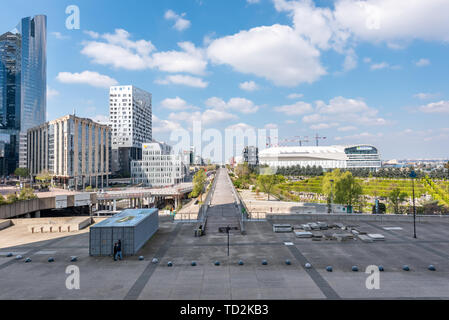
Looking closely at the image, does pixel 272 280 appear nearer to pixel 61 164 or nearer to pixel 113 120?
pixel 61 164

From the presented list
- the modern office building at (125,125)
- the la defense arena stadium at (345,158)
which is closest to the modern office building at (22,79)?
the modern office building at (125,125)

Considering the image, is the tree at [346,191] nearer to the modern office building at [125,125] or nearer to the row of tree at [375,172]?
the row of tree at [375,172]

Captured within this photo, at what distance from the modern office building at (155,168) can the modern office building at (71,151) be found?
1262cm

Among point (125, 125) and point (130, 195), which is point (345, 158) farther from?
point (130, 195)

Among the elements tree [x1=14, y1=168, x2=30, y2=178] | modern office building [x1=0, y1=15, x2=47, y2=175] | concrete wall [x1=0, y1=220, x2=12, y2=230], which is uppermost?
modern office building [x1=0, y1=15, x2=47, y2=175]

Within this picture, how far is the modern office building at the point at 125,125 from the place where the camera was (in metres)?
128

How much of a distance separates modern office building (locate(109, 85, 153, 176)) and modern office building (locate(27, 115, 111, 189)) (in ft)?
82.5

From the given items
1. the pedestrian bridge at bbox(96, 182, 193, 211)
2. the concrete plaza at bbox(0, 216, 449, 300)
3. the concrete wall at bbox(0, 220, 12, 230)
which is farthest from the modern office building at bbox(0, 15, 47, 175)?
the concrete plaza at bbox(0, 216, 449, 300)

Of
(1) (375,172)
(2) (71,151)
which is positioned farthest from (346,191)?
(1) (375,172)

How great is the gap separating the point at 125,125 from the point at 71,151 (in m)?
55.8

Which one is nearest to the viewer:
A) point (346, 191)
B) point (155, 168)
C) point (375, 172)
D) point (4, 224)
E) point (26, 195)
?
point (4, 224)

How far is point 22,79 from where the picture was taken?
138 meters

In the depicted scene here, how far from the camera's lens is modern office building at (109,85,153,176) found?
420ft

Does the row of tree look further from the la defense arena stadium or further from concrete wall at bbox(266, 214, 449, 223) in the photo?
concrete wall at bbox(266, 214, 449, 223)
